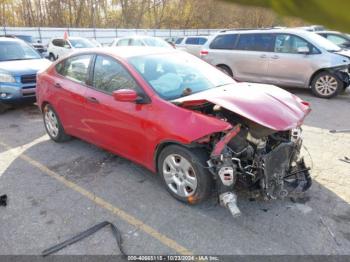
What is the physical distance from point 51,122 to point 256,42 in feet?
20.5

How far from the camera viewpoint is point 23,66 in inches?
288

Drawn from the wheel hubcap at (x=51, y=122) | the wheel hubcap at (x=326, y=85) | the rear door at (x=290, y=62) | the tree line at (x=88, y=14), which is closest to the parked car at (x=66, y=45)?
the rear door at (x=290, y=62)

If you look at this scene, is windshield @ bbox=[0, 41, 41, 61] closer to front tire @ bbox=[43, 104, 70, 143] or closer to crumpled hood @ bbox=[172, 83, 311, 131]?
front tire @ bbox=[43, 104, 70, 143]

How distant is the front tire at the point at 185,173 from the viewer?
10.4 ft

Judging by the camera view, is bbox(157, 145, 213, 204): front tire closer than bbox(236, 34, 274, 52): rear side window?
Yes

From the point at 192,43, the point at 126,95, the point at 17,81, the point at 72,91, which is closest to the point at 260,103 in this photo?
the point at 126,95

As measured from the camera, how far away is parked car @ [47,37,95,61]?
15656 millimetres

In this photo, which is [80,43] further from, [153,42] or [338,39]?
[338,39]

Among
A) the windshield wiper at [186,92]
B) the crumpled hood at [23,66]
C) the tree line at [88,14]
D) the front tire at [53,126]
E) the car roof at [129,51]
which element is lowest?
the front tire at [53,126]

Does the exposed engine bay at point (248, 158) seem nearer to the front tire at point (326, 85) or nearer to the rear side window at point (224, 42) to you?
the front tire at point (326, 85)

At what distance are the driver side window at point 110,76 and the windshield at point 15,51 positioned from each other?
4.64 metres

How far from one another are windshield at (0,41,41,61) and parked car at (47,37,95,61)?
7.24m

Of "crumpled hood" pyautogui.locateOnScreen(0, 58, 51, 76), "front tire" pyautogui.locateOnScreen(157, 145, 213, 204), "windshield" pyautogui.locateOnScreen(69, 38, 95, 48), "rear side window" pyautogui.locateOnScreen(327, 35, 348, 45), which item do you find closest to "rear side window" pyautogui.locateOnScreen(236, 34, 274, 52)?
"rear side window" pyautogui.locateOnScreen(327, 35, 348, 45)

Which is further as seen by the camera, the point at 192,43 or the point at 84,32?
the point at 84,32
